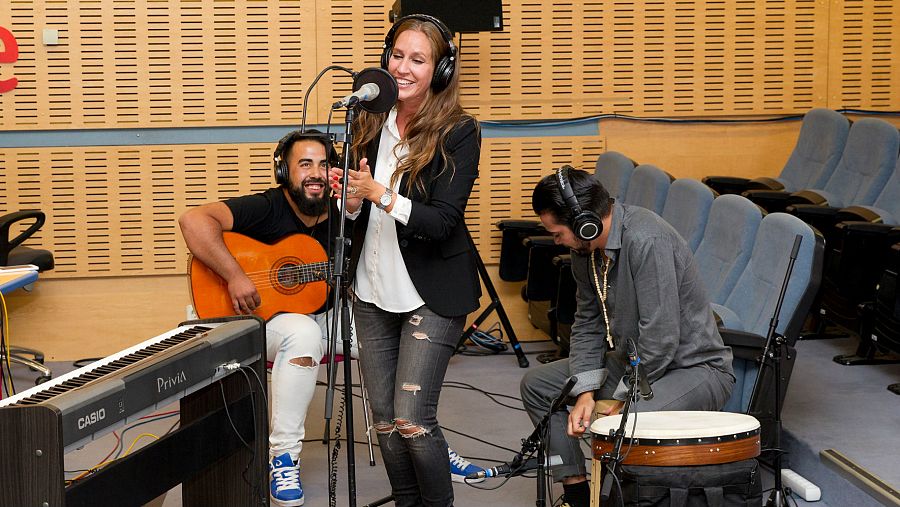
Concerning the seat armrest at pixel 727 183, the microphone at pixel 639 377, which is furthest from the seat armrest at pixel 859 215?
the microphone at pixel 639 377

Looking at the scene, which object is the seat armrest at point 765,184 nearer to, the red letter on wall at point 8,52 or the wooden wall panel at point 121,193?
the wooden wall panel at point 121,193

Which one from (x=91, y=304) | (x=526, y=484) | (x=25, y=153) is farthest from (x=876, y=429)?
(x=25, y=153)

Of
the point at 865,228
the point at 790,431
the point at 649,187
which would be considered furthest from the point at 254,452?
the point at 865,228

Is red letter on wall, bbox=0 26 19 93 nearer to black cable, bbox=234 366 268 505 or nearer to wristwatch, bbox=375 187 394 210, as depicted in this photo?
black cable, bbox=234 366 268 505

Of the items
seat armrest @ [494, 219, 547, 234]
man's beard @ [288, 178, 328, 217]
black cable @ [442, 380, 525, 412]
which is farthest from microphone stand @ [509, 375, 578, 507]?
seat armrest @ [494, 219, 547, 234]

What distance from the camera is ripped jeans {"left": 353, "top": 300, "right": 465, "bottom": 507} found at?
2.78m

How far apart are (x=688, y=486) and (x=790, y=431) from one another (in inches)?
53.1

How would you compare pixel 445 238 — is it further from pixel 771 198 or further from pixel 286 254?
pixel 771 198

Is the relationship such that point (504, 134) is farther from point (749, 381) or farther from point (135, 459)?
point (135, 459)

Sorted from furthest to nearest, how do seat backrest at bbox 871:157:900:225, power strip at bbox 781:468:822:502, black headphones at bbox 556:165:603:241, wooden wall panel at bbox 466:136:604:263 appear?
wooden wall panel at bbox 466:136:604:263, seat backrest at bbox 871:157:900:225, power strip at bbox 781:468:822:502, black headphones at bbox 556:165:603:241

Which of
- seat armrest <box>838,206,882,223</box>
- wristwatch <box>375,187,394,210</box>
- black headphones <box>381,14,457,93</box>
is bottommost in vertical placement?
seat armrest <box>838,206,882,223</box>

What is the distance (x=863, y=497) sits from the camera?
3.33m

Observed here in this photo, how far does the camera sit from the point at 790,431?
3.87 m

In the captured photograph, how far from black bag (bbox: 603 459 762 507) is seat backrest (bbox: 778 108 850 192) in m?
3.46
